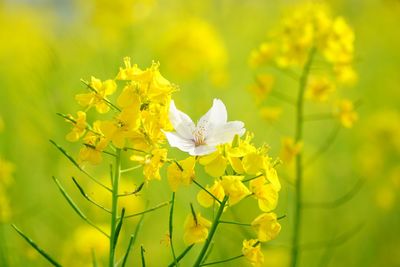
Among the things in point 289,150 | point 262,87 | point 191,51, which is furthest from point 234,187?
point 191,51

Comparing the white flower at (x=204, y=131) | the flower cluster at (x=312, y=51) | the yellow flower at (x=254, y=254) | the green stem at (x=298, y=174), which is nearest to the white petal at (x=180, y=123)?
the white flower at (x=204, y=131)

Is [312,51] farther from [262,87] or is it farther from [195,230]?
[195,230]

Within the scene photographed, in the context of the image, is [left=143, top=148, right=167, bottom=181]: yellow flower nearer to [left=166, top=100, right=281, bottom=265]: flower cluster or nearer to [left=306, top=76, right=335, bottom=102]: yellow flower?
[left=166, top=100, right=281, bottom=265]: flower cluster

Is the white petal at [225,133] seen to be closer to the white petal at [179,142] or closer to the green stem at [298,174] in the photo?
the white petal at [179,142]

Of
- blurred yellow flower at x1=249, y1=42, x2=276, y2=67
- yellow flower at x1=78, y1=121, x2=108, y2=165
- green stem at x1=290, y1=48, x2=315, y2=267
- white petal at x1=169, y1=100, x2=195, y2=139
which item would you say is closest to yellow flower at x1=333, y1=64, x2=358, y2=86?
green stem at x1=290, y1=48, x2=315, y2=267

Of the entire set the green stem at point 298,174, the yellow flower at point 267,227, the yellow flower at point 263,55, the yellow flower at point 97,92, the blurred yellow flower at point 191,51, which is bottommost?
the yellow flower at point 267,227

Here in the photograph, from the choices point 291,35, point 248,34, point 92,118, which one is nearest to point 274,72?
point 248,34
